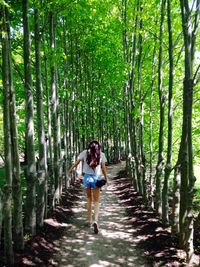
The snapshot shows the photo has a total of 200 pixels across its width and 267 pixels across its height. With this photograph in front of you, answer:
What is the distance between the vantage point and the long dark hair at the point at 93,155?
31.4ft

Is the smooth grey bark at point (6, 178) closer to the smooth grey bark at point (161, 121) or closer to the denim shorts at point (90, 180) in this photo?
the denim shorts at point (90, 180)

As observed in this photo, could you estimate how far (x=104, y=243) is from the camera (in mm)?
8672

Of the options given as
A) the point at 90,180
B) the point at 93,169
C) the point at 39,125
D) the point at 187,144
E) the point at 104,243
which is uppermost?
the point at 39,125

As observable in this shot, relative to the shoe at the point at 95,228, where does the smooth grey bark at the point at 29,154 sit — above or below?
above

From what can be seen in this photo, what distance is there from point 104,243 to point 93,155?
229 cm

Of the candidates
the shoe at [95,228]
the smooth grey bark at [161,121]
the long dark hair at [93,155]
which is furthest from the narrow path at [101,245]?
the long dark hair at [93,155]

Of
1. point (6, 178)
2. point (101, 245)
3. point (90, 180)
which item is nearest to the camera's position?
point (6, 178)

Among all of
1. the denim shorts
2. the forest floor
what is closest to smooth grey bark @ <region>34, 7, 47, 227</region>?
the forest floor

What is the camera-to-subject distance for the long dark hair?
9.58 meters

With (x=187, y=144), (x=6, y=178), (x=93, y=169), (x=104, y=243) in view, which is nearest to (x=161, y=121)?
(x=93, y=169)

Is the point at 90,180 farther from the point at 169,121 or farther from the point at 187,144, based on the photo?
the point at 187,144

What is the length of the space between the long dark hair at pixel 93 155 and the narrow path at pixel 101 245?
1806 millimetres

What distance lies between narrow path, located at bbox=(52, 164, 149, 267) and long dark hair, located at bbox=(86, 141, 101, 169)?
1.81 m

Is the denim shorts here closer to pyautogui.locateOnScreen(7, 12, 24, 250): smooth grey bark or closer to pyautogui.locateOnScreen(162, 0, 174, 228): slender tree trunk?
pyautogui.locateOnScreen(162, 0, 174, 228): slender tree trunk
